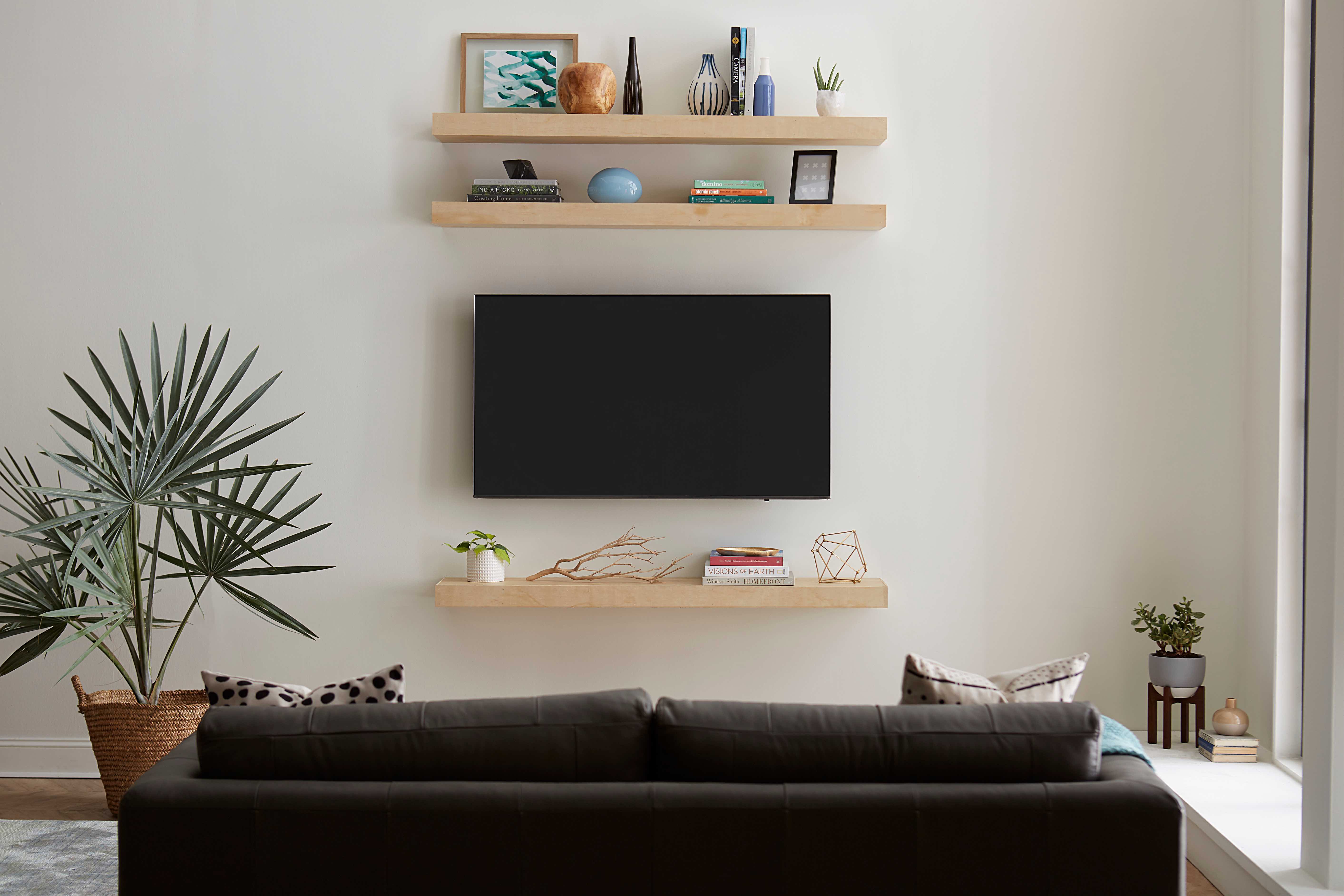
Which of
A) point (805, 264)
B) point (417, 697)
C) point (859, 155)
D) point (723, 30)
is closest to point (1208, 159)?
point (859, 155)

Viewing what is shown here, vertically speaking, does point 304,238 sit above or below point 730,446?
above

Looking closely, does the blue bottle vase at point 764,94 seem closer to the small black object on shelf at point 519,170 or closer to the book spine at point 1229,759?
the small black object on shelf at point 519,170

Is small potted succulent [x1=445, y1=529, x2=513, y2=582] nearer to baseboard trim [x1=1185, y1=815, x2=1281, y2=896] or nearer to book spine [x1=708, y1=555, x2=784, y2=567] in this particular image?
book spine [x1=708, y1=555, x2=784, y2=567]

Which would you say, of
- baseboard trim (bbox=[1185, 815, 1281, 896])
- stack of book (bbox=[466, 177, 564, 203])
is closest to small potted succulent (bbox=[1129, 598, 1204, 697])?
baseboard trim (bbox=[1185, 815, 1281, 896])

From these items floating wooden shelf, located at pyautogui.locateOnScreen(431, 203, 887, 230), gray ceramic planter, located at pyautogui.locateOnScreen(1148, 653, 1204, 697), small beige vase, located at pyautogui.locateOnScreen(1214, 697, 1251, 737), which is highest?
floating wooden shelf, located at pyautogui.locateOnScreen(431, 203, 887, 230)

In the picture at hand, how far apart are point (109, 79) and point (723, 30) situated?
2358mm

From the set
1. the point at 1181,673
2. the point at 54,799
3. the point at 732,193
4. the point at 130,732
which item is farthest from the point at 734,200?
the point at 54,799

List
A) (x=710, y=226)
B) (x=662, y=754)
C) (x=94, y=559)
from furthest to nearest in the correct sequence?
(x=710, y=226)
(x=94, y=559)
(x=662, y=754)

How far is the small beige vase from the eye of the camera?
352cm

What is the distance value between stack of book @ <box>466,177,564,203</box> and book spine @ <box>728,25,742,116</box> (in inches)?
28.8

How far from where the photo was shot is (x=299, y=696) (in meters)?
2.03

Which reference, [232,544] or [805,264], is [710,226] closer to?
[805,264]

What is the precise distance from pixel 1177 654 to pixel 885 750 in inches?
93.4

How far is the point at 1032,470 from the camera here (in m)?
3.92
